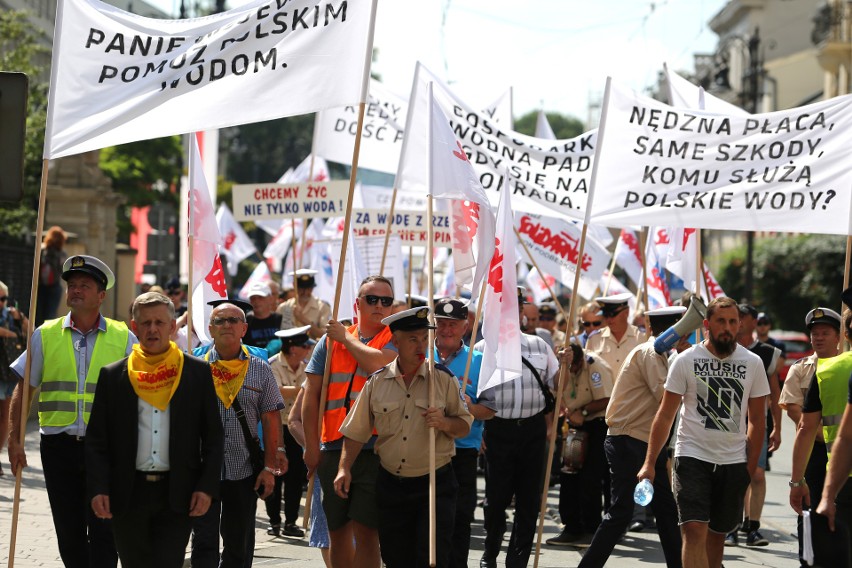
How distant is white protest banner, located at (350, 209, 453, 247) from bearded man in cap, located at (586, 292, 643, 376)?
3.31m

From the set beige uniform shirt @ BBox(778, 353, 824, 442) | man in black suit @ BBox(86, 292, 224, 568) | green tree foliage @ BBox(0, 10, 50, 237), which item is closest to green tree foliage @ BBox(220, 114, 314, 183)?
green tree foliage @ BBox(0, 10, 50, 237)

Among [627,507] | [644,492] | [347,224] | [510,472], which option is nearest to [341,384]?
[347,224]

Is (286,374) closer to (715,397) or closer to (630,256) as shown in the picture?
(715,397)

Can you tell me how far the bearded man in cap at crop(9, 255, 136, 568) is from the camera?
7.48 meters

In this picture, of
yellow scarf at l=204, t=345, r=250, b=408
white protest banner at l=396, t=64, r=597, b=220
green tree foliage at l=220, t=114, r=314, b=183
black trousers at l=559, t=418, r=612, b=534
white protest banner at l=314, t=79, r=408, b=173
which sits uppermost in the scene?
green tree foliage at l=220, t=114, r=314, b=183

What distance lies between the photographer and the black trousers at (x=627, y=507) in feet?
29.2

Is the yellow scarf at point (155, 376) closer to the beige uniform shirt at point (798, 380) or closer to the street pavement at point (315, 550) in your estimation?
the street pavement at point (315, 550)

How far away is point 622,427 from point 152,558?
388cm

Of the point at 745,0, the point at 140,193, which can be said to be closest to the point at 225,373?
the point at 140,193

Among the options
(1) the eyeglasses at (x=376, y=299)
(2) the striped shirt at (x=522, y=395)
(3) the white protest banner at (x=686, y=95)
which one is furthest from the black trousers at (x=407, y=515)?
(3) the white protest banner at (x=686, y=95)

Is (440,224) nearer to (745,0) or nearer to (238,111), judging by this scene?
(238,111)

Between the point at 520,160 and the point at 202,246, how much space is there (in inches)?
115

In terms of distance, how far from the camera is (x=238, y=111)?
27.4 ft

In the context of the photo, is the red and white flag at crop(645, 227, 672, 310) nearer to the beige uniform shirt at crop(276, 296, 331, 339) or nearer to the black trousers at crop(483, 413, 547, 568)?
the beige uniform shirt at crop(276, 296, 331, 339)
